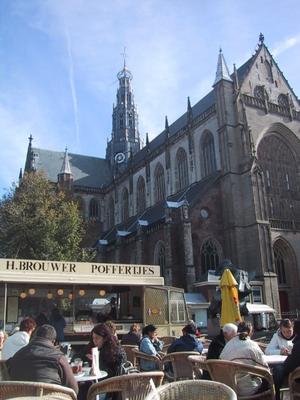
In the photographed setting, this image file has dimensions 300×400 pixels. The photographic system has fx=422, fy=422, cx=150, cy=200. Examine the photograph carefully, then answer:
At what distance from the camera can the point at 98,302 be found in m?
13.7

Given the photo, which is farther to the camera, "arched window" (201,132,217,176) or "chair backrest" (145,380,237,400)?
"arched window" (201,132,217,176)

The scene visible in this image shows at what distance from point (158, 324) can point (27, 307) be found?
409 centimetres

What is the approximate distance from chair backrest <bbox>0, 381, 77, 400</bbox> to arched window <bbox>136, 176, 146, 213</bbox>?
38.8 m

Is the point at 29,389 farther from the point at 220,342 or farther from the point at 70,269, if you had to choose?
the point at 70,269

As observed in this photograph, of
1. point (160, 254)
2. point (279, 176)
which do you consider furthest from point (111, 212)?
point (279, 176)

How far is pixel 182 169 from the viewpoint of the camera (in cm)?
3716

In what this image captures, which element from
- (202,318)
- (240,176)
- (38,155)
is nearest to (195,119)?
(240,176)

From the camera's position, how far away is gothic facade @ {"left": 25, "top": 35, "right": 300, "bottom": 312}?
28.7m

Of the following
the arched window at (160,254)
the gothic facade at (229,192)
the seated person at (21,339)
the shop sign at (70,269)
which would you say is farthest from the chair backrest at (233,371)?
the arched window at (160,254)

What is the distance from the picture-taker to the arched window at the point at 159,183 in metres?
39.2

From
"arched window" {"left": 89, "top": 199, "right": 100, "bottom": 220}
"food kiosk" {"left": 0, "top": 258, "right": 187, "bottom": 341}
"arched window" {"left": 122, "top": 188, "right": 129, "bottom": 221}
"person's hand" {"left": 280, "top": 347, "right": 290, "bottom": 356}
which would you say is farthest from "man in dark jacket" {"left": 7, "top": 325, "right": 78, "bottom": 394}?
"arched window" {"left": 89, "top": 199, "right": 100, "bottom": 220}

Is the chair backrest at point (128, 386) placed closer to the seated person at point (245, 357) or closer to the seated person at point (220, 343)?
the seated person at point (245, 357)

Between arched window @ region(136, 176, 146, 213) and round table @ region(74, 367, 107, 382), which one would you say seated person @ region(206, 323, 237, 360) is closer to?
round table @ region(74, 367, 107, 382)

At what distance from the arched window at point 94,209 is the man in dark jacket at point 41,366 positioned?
44.5 meters
